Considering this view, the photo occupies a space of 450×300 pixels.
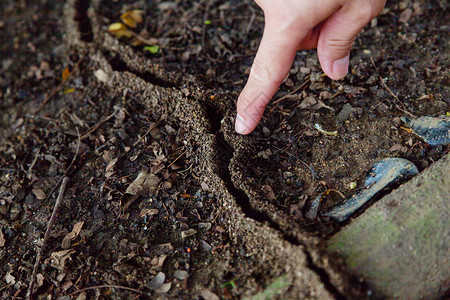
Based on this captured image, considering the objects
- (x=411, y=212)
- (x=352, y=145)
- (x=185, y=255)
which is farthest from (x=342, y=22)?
(x=185, y=255)

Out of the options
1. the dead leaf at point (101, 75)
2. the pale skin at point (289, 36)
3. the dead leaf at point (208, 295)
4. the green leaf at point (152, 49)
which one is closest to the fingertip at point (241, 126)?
the pale skin at point (289, 36)

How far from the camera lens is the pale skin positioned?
1.92 meters

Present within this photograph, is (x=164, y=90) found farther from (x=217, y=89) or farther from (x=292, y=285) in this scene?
(x=292, y=285)

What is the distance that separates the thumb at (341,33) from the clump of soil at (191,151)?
0.26m

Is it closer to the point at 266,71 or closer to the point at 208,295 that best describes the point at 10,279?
the point at 208,295

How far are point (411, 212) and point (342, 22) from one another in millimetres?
1131

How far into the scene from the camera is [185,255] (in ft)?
6.61

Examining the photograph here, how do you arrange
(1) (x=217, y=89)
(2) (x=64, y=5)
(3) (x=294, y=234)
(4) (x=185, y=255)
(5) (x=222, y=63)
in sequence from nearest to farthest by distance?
1. (3) (x=294, y=234)
2. (4) (x=185, y=255)
3. (1) (x=217, y=89)
4. (5) (x=222, y=63)
5. (2) (x=64, y=5)

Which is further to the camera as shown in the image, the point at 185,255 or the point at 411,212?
the point at 185,255

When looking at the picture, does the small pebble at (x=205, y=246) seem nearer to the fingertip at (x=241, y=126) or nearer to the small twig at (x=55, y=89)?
the fingertip at (x=241, y=126)

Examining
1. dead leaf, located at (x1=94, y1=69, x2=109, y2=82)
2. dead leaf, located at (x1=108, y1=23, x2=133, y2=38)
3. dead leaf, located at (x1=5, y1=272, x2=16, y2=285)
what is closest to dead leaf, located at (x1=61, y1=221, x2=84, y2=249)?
dead leaf, located at (x1=5, y1=272, x2=16, y2=285)

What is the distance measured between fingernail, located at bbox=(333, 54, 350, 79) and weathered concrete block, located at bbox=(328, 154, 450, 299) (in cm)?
94

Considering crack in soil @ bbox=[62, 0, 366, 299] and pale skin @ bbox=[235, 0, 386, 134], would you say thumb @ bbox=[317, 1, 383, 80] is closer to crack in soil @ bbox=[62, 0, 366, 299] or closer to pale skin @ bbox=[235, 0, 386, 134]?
pale skin @ bbox=[235, 0, 386, 134]

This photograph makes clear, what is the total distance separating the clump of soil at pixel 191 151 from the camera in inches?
76.0
